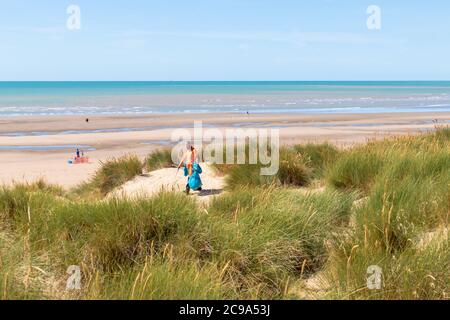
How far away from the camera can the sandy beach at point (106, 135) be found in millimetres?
20452

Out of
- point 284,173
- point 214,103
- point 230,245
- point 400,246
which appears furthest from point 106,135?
point 214,103

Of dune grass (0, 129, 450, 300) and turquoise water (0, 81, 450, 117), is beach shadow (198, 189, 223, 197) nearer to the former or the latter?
dune grass (0, 129, 450, 300)

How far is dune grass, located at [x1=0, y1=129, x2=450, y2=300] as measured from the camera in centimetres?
436

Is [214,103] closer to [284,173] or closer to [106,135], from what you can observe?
[106,135]

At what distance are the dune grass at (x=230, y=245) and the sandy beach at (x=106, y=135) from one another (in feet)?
28.9

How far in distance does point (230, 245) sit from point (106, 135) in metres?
27.9

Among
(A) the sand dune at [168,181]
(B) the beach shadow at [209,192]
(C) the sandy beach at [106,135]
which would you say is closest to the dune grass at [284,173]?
(B) the beach shadow at [209,192]

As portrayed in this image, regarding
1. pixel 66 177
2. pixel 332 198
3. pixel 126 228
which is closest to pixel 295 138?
pixel 66 177

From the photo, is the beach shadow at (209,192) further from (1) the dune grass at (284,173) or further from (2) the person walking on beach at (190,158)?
(2) the person walking on beach at (190,158)

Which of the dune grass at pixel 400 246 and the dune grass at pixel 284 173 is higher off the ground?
the dune grass at pixel 400 246

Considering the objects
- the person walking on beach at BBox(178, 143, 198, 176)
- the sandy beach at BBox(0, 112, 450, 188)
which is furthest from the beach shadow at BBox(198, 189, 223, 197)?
the sandy beach at BBox(0, 112, 450, 188)

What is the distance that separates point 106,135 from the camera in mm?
32250

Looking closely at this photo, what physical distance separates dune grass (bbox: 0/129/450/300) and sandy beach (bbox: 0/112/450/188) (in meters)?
8.82

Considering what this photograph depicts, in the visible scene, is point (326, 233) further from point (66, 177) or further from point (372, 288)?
point (66, 177)
